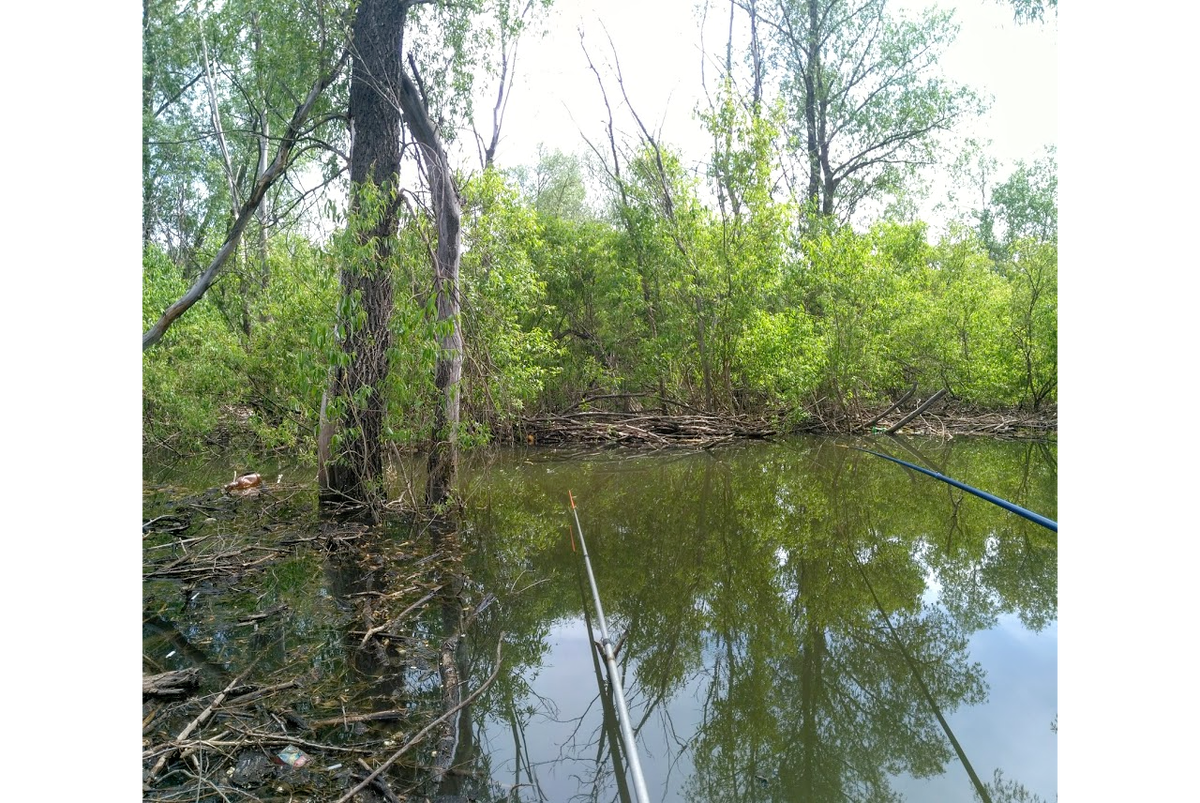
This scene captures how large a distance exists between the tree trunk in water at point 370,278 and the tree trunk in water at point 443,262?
0.24 meters

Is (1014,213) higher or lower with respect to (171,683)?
higher

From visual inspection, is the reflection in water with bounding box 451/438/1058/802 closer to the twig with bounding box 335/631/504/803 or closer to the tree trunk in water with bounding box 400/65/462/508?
the twig with bounding box 335/631/504/803

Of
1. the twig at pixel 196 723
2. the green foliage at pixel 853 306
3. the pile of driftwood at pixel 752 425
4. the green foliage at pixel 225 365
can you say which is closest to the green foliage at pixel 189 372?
the green foliage at pixel 225 365

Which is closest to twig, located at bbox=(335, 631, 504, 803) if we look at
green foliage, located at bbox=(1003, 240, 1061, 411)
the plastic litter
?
the plastic litter

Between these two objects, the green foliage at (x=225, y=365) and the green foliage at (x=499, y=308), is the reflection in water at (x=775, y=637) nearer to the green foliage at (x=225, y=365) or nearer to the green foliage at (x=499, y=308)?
the green foliage at (x=499, y=308)

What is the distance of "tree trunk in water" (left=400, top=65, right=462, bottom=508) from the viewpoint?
6805mm

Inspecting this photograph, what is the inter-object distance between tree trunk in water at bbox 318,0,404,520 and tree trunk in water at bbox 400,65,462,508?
240 millimetres

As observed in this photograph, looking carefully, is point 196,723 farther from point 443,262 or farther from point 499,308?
point 499,308

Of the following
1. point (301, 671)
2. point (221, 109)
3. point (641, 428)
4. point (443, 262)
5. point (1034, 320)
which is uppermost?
point (221, 109)

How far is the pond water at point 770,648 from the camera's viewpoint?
2.79 m

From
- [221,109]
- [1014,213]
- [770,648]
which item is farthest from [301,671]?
[1014,213]

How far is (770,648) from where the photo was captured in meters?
3.98

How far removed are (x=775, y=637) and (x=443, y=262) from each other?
4.93 meters
